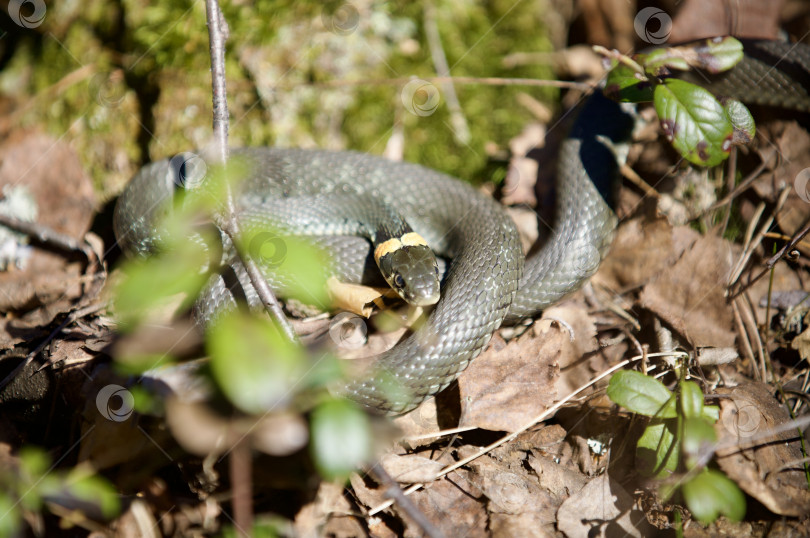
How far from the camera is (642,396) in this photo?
7.50ft

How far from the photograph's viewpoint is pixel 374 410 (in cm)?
261

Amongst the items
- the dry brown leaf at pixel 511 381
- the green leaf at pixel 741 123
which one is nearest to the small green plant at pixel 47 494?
the dry brown leaf at pixel 511 381

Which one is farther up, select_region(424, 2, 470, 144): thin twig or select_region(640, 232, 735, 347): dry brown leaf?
select_region(424, 2, 470, 144): thin twig

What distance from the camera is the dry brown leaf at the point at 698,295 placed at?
2.82 metres

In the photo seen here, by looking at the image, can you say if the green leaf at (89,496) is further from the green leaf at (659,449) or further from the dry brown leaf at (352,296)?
the green leaf at (659,449)

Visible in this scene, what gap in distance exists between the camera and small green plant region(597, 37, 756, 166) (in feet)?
8.77

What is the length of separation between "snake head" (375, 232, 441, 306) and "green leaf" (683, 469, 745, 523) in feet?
5.09

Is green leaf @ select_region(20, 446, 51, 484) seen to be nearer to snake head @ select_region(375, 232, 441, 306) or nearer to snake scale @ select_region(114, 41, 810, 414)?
snake scale @ select_region(114, 41, 810, 414)

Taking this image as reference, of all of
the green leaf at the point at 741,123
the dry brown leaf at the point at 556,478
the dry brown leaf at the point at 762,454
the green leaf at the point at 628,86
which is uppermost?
the green leaf at the point at 628,86

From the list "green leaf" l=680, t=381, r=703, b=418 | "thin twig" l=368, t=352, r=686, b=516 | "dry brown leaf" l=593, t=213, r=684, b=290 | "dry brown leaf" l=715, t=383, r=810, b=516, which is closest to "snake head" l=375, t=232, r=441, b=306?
"thin twig" l=368, t=352, r=686, b=516

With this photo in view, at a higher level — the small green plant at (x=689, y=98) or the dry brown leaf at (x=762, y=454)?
the small green plant at (x=689, y=98)

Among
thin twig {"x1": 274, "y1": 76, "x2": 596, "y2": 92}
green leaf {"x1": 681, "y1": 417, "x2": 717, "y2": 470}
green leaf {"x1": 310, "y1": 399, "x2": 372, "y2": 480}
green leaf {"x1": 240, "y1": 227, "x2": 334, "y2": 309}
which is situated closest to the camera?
green leaf {"x1": 310, "y1": 399, "x2": 372, "y2": 480}

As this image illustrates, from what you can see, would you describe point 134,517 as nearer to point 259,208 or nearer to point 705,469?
point 259,208

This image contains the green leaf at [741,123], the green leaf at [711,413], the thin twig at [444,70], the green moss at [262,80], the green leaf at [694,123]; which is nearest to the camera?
the green leaf at [711,413]
